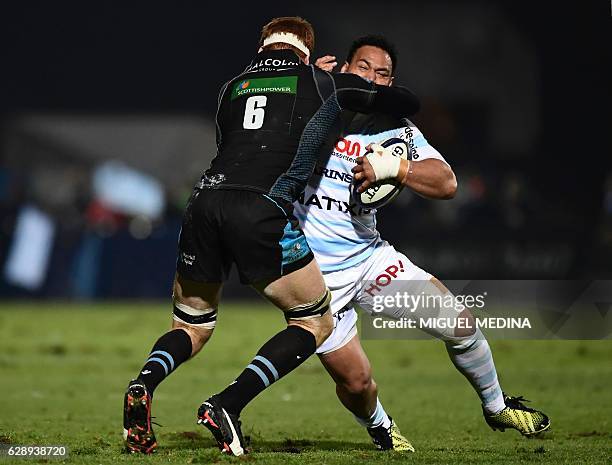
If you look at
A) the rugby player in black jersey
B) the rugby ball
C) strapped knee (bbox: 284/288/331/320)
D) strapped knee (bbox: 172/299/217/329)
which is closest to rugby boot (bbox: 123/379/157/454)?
the rugby player in black jersey

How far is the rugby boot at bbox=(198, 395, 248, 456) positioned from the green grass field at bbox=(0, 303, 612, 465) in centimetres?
7

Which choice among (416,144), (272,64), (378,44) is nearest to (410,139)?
(416,144)

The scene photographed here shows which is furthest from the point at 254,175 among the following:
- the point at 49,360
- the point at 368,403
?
the point at 49,360

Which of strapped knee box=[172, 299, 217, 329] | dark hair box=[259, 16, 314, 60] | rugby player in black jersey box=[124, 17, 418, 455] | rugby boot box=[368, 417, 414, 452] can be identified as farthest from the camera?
rugby boot box=[368, 417, 414, 452]

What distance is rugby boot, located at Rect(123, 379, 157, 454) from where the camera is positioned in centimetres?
573

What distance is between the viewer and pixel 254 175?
602 centimetres

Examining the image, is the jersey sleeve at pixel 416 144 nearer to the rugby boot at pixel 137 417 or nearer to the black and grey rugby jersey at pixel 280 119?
the black and grey rugby jersey at pixel 280 119

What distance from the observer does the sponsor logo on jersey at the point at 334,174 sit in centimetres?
702

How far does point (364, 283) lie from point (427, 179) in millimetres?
862

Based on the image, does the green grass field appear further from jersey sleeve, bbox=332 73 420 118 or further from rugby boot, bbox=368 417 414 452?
jersey sleeve, bbox=332 73 420 118

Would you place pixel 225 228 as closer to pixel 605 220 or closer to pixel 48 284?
pixel 48 284

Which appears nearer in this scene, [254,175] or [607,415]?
[254,175]

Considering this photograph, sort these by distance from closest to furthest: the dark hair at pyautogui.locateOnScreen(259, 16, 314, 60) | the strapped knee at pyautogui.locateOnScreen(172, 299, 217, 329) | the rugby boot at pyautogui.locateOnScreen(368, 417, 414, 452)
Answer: the strapped knee at pyautogui.locateOnScreen(172, 299, 217, 329), the dark hair at pyautogui.locateOnScreen(259, 16, 314, 60), the rugby boot at pyautogui.locateOnScreen(368, 417, 414, 452)

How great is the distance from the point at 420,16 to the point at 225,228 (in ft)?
68.2
